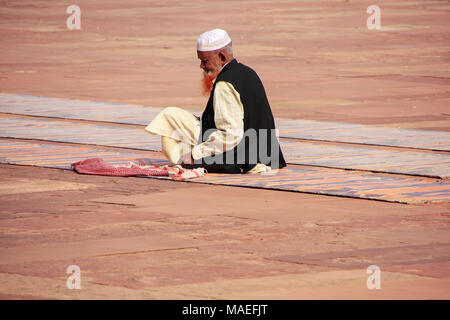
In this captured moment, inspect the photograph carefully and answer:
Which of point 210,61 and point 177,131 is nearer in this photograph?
point 210,61

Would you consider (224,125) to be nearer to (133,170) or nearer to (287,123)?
(133,170)

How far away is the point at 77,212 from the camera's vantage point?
805cm

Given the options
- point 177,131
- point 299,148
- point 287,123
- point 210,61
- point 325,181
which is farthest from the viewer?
point 287,123

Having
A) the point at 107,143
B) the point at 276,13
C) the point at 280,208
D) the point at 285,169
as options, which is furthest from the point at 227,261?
the point at 276,13

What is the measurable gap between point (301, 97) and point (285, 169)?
503 cm

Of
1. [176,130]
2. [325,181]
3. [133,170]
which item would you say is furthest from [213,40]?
[325,181]

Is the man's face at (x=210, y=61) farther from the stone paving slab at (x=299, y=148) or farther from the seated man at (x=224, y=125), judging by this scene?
→ the stone paving slab at (x=299, y=148)

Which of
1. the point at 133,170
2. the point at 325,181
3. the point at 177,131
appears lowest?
the point at 325,181

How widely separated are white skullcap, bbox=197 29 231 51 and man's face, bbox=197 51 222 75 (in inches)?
2.0

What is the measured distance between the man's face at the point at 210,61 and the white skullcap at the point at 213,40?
5 centimetres

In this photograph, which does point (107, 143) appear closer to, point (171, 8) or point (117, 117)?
point (117, 117)

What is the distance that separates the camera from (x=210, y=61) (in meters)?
9.48

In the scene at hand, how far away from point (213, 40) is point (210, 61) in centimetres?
22

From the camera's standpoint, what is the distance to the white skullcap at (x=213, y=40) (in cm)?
932
